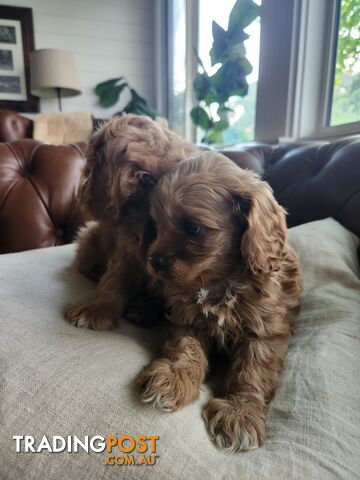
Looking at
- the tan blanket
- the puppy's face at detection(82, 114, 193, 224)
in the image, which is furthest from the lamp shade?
the puppy's face at detection(82, 114, 193, 224)

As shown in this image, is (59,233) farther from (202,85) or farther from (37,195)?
(202,85)

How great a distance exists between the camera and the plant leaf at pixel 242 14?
3172mm

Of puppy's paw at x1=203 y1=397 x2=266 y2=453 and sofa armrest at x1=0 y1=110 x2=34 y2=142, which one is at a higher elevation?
sofa armrest at x1=0 y1=110 x2=34 y2=142

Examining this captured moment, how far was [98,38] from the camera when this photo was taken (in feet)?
19.3

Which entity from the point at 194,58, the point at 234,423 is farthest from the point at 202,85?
the point at 234,423

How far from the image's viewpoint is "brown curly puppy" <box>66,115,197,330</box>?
1.29 metres

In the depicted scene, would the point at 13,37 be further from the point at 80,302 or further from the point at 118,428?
the point at 118,428

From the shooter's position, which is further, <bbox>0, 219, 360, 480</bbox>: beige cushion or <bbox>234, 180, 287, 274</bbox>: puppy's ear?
<bbox>234, 180, 287, 274</bbox>: puppy's ear

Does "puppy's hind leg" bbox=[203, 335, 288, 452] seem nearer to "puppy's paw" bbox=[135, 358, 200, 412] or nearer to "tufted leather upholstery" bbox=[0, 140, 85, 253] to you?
"puppy's paw" bbox=[135, 358, 200, 412]

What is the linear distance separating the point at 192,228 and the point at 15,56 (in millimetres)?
5733

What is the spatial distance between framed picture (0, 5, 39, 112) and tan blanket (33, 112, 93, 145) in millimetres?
1103

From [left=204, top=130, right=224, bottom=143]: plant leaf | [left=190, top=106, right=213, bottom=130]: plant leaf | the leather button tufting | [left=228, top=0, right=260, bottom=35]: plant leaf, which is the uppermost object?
[left=228, top=0, right=260, bottom=35]: plant leaf

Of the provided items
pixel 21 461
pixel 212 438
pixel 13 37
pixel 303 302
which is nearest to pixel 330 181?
pixel 303 302

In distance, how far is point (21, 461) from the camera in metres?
0.77
